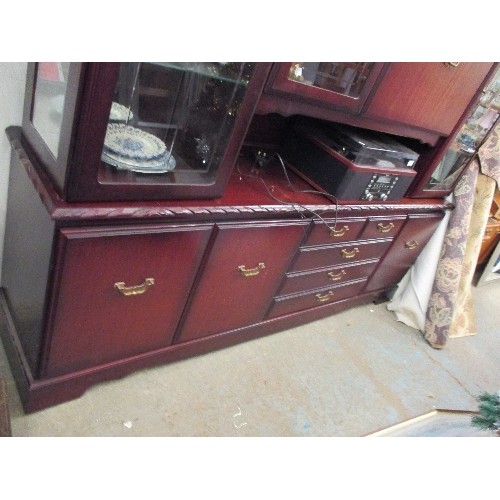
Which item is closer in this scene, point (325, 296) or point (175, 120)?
point (175, 120)

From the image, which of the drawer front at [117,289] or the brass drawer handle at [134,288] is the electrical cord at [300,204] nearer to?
the drawer front at [117,289]

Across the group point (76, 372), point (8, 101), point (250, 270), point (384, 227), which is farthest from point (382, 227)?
point (8, 101)

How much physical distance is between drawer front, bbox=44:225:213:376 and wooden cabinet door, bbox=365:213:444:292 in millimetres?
1117

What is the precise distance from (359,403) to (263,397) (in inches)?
16.6

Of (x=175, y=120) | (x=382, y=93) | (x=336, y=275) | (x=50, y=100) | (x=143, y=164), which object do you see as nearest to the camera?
(x=50, y=100)

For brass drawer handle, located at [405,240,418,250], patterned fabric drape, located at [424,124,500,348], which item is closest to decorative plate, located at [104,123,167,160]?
brass drawer handle, located at [405,240,418,250]

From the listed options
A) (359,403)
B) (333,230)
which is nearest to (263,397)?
(359,403)

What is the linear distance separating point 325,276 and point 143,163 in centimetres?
97

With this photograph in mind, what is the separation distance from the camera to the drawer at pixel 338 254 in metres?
1.42

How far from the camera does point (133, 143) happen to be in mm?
959

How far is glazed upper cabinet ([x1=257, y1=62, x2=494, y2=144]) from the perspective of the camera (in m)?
1.03

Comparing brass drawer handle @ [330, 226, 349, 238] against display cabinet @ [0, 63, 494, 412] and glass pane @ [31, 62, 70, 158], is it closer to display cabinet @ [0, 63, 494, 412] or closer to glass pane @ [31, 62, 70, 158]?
display cabinet @ [0, 63, 494, 412]

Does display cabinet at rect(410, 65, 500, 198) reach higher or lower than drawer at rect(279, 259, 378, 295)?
higher

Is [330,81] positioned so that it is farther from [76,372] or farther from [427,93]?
[76,372]
